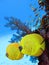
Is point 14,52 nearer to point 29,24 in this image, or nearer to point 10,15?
point 29,24

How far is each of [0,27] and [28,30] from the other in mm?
292

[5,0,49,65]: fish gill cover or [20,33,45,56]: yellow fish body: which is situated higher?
[5,0,49,65]: fish gill cover

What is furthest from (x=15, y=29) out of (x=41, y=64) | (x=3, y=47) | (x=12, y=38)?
(x=41, y=64)

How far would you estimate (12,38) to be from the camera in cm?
166

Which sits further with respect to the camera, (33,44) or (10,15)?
(10,15)

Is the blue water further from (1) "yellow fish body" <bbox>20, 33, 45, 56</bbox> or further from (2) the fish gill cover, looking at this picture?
(1) "yellow fish body" <bbox>20, 33, 45, 56</bbox>

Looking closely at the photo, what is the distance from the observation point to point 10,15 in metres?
1.70

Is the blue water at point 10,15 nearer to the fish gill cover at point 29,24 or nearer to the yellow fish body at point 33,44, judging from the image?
the fish gill cover at point 29,24

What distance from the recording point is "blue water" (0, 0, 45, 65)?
5.49 feet

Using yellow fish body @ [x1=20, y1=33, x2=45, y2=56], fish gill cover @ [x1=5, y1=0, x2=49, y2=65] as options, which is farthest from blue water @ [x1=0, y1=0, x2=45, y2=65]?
yellow fish body @ [x1=20, y1=33, x2=45, y2=56]

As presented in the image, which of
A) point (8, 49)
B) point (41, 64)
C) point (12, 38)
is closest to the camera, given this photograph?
point (41, 64)

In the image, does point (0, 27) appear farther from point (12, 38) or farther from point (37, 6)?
point (37, 6)

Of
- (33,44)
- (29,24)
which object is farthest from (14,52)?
(29,24)

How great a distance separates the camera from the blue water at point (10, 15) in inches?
65.9
